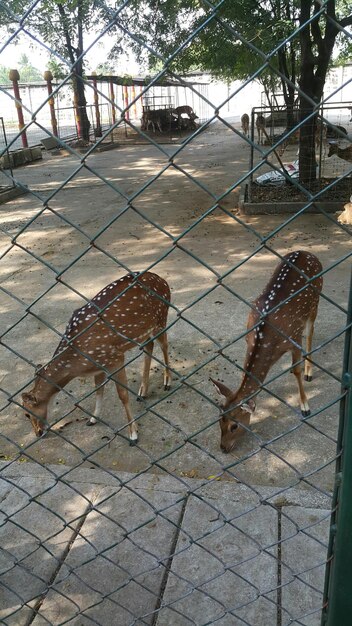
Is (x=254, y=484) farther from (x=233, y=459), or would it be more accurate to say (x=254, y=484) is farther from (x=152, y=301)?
(x=152, y=301)

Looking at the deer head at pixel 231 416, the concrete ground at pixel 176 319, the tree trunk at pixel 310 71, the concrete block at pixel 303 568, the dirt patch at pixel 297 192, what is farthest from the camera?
the dirt patch at pixel 297 192

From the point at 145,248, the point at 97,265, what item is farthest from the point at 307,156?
the point at 97,265

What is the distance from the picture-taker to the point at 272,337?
11.9 ft

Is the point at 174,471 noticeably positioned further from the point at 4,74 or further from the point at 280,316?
the point at 4,74

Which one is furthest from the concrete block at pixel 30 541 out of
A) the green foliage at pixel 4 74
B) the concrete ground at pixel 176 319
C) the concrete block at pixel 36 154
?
the concrete block at pixel 36 154

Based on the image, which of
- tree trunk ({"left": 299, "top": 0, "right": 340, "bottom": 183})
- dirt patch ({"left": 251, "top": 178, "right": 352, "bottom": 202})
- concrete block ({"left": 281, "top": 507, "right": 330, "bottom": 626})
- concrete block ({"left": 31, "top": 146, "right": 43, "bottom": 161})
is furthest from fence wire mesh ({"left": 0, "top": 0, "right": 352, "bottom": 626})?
concrete block ({"left": 31, "top": 146, "right": 43, "bottom": 161})

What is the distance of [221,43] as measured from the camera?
9852 millimetres

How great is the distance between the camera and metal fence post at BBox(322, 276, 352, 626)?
1396mm

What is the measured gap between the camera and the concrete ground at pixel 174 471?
88.4 inches

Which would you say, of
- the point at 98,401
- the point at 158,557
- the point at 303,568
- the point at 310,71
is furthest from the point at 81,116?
the point at 303,568

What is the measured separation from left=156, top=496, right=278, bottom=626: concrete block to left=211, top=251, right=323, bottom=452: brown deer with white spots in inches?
25.0

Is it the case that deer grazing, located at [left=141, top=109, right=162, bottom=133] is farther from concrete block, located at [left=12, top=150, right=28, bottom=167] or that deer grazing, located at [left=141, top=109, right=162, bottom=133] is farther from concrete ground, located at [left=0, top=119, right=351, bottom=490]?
concrete ground, located at [left=0, top=119, right=351, bottom=490]

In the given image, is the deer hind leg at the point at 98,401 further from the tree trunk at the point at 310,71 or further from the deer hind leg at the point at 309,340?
the tree trunk at the point at 310,71

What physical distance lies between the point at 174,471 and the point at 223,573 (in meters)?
1.22
